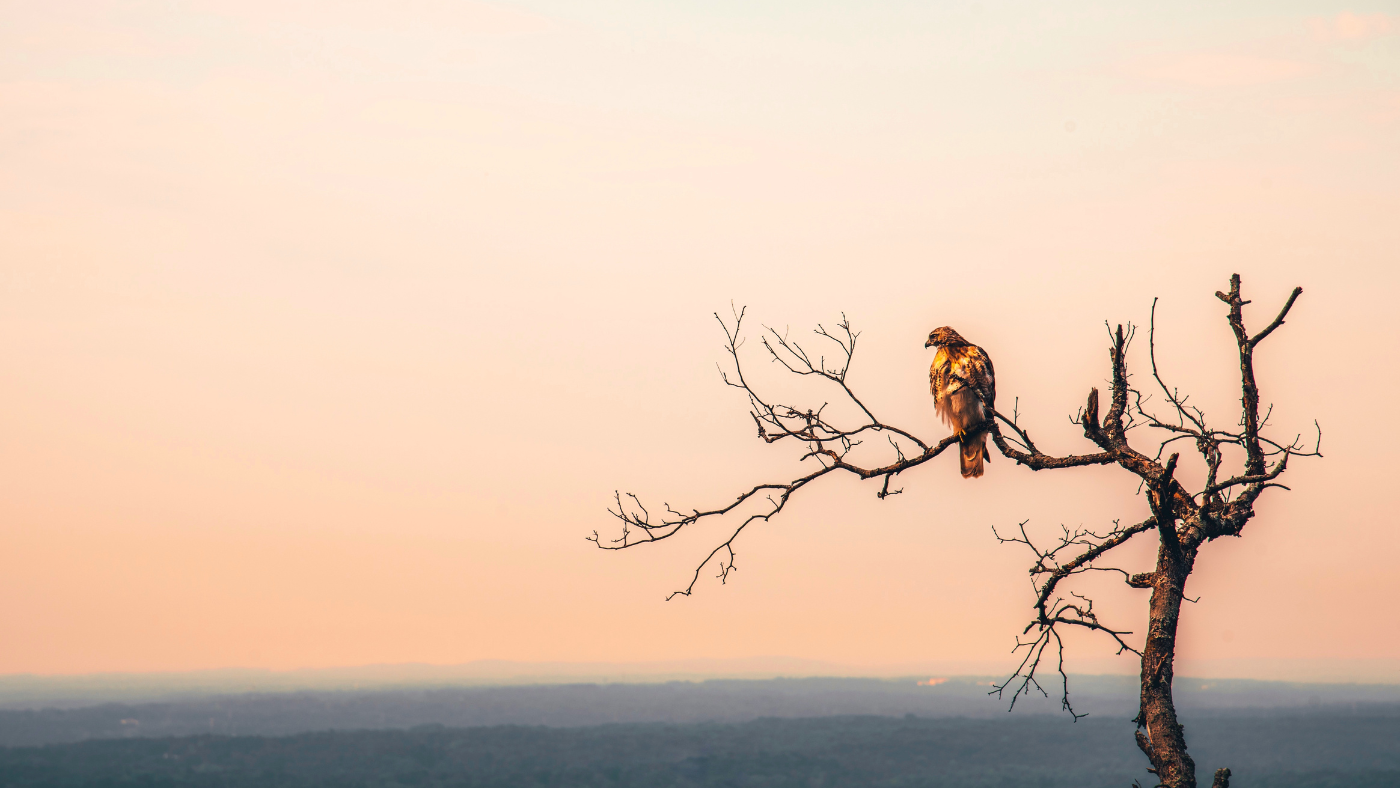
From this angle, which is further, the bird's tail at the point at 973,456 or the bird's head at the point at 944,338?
the bird's head at the point at 944,338

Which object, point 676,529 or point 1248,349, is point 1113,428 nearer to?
point 1248,349

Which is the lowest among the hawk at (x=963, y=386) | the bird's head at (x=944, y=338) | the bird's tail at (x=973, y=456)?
the bird's tail at (x=973, y=456)

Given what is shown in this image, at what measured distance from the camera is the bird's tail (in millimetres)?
10891

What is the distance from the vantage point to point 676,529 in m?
8.50

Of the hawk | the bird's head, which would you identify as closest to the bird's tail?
the hawk

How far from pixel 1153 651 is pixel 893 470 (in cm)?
214

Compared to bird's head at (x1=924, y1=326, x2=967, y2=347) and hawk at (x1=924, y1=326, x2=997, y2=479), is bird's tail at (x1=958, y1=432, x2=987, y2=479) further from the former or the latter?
bird's head at (x1=924, y1=326, x2=967, y2=347)

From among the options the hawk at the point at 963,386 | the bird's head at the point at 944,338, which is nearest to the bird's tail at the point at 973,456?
the hawk at the point at 963,386

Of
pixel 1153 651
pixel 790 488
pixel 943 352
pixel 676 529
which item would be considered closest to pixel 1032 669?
pixel 1153 651

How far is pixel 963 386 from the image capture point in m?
11.5

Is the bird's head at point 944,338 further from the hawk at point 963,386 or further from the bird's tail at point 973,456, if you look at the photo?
the bird's tail at point 973,456

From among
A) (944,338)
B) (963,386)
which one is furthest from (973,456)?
(944,338)

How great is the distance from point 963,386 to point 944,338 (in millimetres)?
990

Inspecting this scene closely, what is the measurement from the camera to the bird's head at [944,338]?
12203 millimetres
